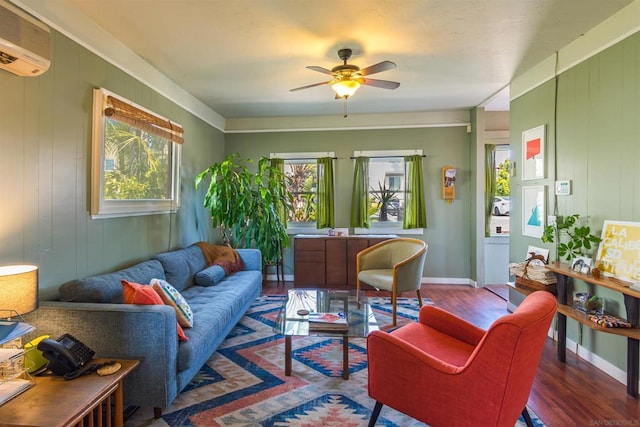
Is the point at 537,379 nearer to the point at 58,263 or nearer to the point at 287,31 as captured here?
the point at 287,31

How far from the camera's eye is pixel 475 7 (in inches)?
93.4

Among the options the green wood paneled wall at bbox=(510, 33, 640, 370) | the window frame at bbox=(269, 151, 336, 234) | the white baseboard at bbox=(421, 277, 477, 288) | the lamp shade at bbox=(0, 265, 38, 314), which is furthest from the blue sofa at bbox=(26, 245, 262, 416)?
the white baseboard at bbox=(421, 277, 477, 288)

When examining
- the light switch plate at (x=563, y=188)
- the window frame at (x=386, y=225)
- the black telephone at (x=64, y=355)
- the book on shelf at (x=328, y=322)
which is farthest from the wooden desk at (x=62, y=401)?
the window frame at (x=386, y=225)

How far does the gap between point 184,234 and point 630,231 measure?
4.27 meters

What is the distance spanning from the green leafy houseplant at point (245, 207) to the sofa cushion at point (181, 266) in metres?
0.81

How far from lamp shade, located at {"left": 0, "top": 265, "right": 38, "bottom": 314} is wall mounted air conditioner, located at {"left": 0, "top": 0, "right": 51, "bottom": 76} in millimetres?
1142

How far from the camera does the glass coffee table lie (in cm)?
238

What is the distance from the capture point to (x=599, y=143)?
8.73 feet

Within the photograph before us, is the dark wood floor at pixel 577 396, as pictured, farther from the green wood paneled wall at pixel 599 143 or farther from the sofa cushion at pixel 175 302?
the sofa cushion at pixel 175 302

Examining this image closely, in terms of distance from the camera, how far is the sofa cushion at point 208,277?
135 inches

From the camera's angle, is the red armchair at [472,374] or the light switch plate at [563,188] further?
the light switch plate at [563,188]

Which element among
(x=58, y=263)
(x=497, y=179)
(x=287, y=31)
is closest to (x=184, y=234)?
(x=58, y=263)

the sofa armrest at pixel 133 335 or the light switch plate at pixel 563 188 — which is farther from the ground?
the light switch plate at pixel 563 188

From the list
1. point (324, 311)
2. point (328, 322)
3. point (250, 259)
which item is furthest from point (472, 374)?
point (250, 259)
